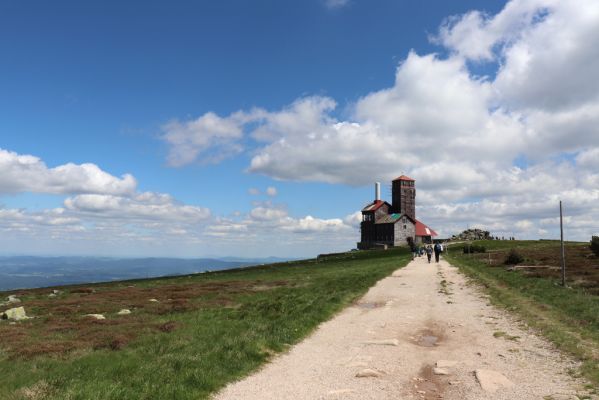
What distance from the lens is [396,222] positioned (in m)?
142

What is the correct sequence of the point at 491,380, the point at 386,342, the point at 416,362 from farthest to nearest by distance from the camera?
the point at 386,342
the point at 416,362
the point at 491,380

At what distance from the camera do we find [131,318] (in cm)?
2742

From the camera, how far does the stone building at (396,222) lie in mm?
143250

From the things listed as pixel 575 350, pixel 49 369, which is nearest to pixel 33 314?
pixel 49 369

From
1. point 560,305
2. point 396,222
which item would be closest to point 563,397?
point 560,305

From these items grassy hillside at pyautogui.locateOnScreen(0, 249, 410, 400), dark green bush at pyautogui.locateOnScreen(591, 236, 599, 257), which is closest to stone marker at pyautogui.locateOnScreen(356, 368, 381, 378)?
grassy hillside at pyautogui.locateOnScreen(0, 249, 410, 400)

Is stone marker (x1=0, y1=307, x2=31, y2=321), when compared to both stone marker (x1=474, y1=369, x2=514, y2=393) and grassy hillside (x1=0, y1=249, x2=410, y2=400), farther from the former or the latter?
stone marker (x1=474, y1=369, x2=514, y2=393)

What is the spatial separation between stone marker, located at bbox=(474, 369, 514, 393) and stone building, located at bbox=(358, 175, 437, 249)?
131 meters

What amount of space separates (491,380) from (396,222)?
434ft

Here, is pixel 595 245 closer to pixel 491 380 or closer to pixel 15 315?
pixel 491 380

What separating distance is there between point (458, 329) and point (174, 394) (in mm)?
12707

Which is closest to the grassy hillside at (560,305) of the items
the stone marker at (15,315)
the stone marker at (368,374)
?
the stone marker at (368,374)

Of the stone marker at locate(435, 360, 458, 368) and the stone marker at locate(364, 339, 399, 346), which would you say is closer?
the stone marker at locate(435, 360, 458, 368)

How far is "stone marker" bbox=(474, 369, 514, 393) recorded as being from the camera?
11.6 m
